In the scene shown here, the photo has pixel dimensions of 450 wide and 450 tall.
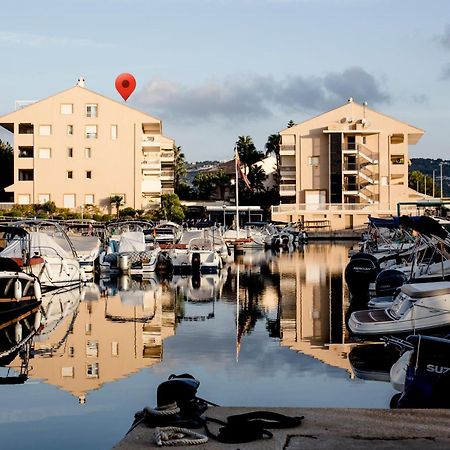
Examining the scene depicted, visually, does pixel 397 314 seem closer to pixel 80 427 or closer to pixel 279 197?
pixel 80 427

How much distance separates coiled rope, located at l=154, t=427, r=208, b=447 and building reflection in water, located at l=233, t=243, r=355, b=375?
8547mm

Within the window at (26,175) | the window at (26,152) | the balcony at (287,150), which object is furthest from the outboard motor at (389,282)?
the balcony at (287,150)

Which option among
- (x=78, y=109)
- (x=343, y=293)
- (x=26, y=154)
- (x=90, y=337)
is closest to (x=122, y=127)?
(x=78, y=109)

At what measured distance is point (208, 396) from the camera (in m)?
13.5

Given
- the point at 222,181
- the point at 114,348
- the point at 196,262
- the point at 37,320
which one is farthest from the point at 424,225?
the point at 222,181

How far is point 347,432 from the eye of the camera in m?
8.00

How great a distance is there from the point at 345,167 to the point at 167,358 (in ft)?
261

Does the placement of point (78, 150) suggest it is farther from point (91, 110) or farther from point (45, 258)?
point (45, 258)

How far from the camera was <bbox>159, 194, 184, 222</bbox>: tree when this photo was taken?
8631 cm

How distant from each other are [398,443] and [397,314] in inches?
433

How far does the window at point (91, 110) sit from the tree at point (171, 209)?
1137 cm

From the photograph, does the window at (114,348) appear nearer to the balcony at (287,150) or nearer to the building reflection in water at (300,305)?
the building reflection in water at (300,305)

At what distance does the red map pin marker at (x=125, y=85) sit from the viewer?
8281 centimetres

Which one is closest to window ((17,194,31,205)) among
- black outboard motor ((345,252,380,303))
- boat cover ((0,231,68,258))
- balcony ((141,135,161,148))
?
balcony ((141,135,161,148))
